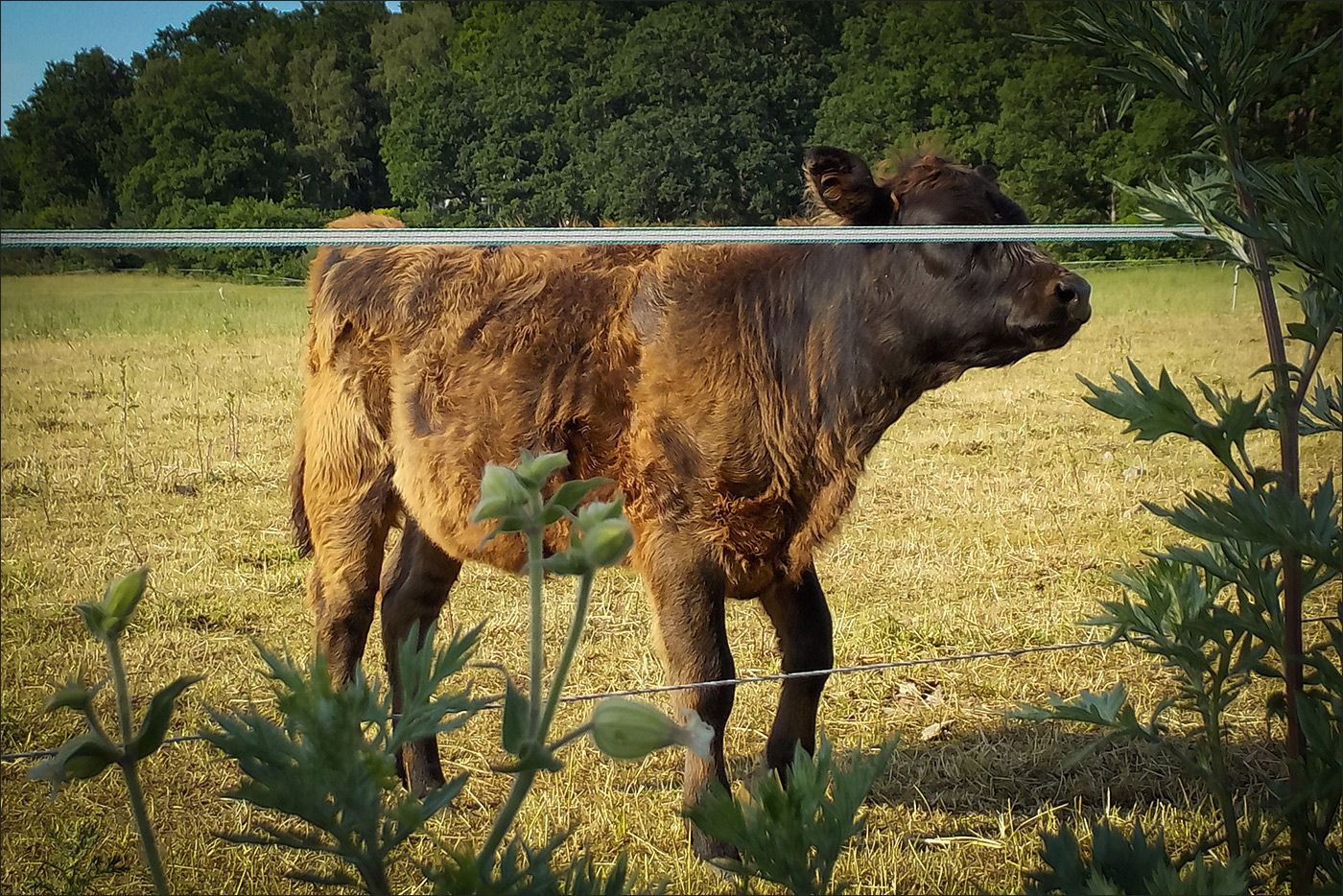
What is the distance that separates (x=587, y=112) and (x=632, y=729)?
2249 mm

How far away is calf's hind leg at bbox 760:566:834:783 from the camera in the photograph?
279 centimetres

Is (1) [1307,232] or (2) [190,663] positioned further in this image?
(2) [190,663]

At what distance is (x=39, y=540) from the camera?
3.19m

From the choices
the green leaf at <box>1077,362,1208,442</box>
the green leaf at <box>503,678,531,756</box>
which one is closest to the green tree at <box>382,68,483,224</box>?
the green leaf at <box>1077,362,1208,442</box>

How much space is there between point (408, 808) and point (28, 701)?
273cm

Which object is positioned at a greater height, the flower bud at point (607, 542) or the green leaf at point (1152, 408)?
the flower bud at point (607, 542)

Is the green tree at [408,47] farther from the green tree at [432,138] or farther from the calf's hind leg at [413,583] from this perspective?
the calf's hind leg at [413,583]

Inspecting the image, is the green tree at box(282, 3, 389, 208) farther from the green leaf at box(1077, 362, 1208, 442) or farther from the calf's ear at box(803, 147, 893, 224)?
the green leaf at box(1077, 362, 1208, 442)

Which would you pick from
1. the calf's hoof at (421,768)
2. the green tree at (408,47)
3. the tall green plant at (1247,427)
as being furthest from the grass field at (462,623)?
the green tree at (408,47)

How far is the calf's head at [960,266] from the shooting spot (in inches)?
93.2

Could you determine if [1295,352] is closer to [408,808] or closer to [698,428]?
[698,428]

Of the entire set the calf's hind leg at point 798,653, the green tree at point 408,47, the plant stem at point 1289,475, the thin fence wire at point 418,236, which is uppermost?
the green tree at point 408,47

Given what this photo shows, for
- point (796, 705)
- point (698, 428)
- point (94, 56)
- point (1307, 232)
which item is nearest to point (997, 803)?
point (796, 705)

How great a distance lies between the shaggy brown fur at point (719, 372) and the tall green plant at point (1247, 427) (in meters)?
0.60
